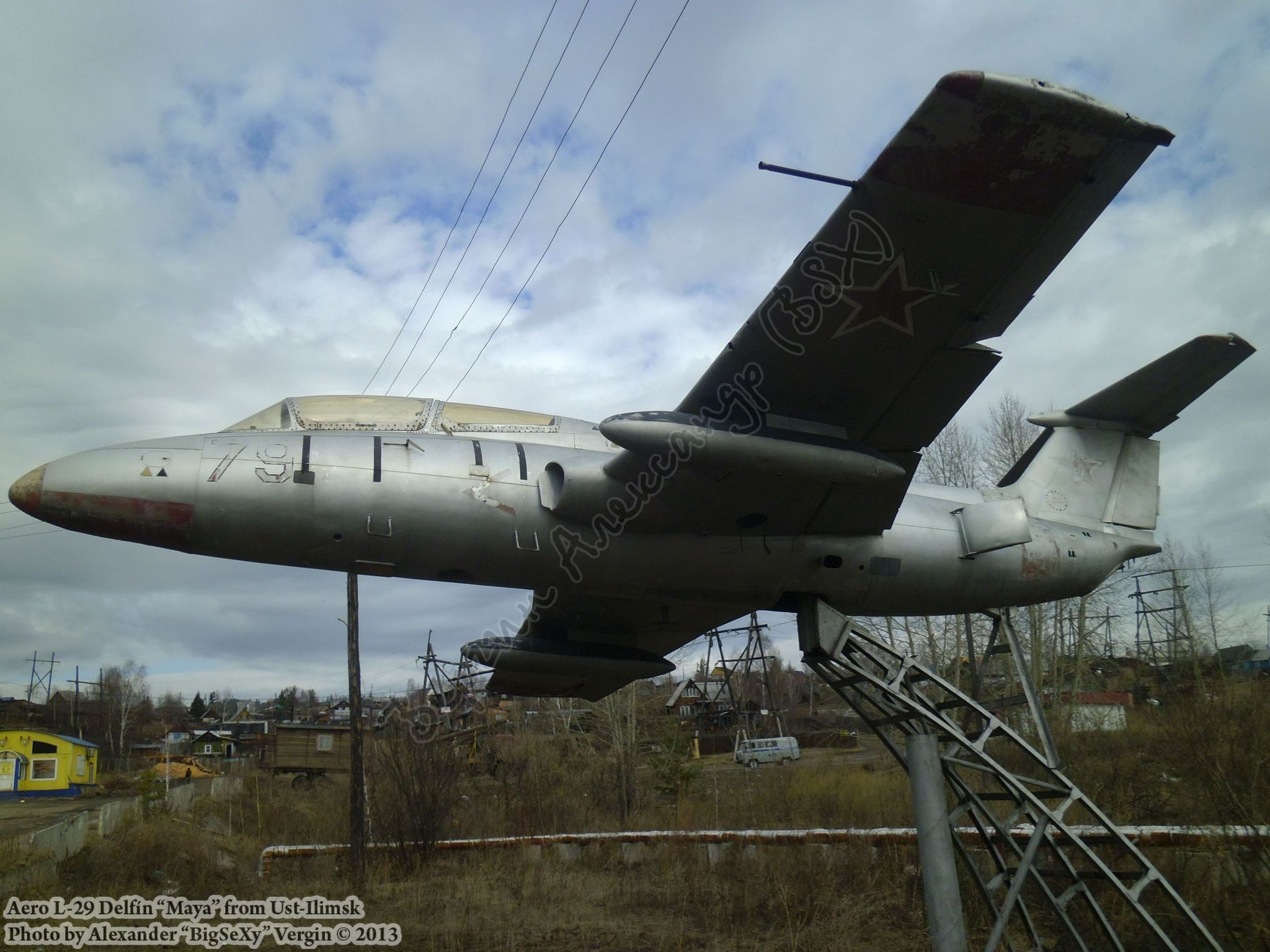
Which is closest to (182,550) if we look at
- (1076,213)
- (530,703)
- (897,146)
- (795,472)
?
(795,472)

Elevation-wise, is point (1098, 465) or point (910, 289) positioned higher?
point (910, 289)

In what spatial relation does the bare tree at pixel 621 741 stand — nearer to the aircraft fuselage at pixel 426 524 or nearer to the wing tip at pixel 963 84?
the aircraft fuselage at pixel 426 524

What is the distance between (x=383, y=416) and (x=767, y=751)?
37.4 meters

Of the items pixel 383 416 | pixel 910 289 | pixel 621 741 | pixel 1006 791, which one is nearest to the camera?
pixel 910 289

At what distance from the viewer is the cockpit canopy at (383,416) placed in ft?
22.0

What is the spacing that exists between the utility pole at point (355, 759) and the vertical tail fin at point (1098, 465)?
14025 mm

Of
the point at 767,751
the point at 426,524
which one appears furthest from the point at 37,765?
the point at 426,524

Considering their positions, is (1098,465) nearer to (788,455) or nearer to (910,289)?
(910,289)

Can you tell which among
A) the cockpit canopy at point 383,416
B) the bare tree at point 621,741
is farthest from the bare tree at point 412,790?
the cockpit canopy at point 383,416

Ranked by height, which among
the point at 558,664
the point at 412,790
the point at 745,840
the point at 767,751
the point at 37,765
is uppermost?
the point at 558,664

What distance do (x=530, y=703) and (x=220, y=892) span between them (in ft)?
119

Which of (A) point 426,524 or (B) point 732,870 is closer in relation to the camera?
(A) point 426,524

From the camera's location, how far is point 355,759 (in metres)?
17.9

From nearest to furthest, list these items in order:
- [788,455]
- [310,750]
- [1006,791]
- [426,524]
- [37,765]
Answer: [788,455], [426,524], [1006,791], [310,750], [37,765]
